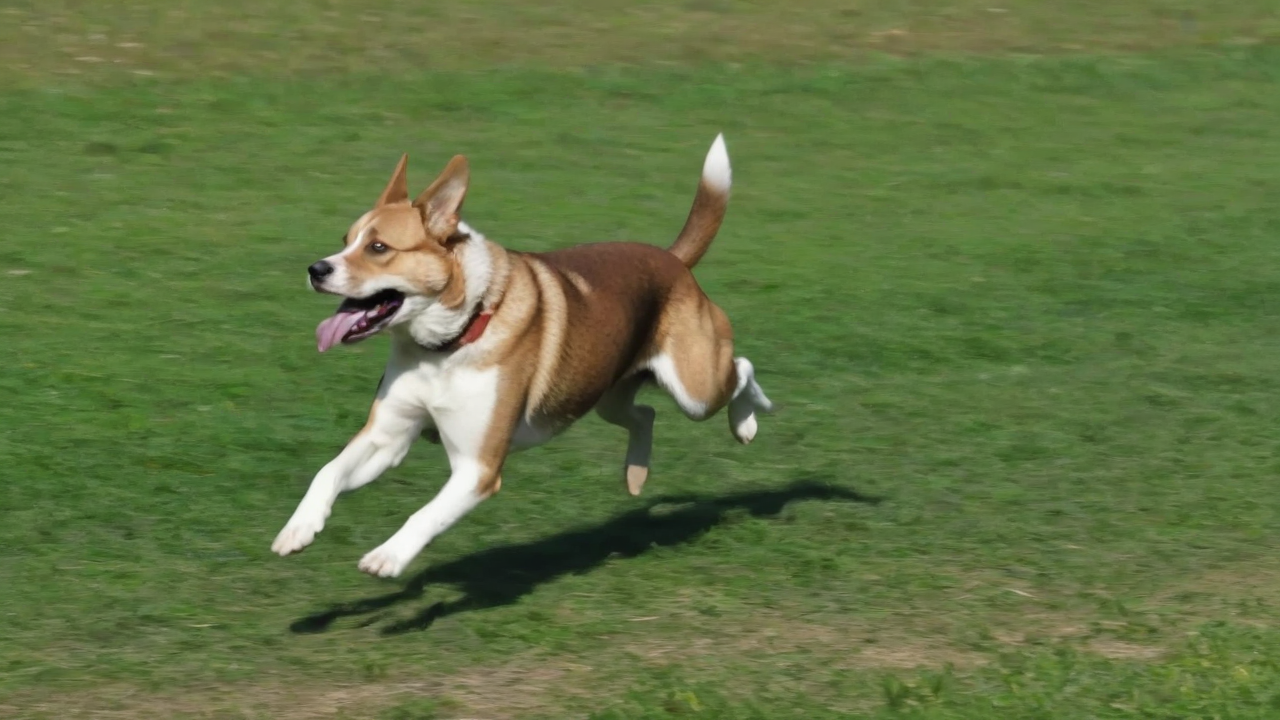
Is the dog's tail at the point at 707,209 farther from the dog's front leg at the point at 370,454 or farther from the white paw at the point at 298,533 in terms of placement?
the white paw at the point at 298,533

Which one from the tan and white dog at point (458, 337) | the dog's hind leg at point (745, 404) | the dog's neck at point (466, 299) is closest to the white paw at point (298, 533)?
the tan and white dog at point (458, 337)

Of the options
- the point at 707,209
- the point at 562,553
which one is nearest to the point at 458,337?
the point at 562,553

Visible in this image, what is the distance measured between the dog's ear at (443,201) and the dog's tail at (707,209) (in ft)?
6.17

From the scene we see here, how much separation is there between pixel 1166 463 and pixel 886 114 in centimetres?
785

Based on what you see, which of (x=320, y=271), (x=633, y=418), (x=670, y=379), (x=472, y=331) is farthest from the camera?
(x=633, y=418)

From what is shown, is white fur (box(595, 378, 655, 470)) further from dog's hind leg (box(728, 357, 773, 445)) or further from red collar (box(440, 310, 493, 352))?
red collar (box(440, 310, 493, 352))

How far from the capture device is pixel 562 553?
7477mm

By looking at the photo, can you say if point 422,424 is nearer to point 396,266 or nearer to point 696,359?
point 396,266

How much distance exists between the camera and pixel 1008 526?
7.84 m

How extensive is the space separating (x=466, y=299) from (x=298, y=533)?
36.4 inches

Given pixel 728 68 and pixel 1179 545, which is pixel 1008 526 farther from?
pixel 728 68

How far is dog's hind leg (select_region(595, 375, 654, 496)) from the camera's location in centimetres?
771

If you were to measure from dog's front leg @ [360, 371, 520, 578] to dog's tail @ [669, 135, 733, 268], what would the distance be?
1.72m

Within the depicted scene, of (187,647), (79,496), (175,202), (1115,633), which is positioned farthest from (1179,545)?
(175,202)
